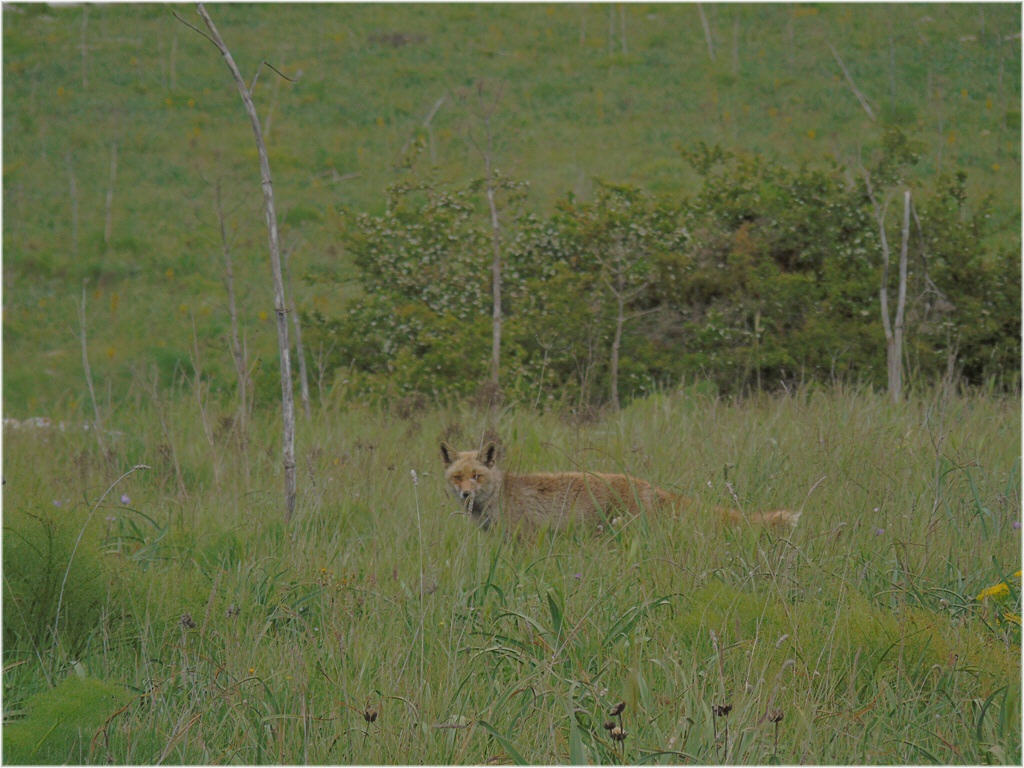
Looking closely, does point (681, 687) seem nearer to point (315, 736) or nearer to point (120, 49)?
point (315, 736)

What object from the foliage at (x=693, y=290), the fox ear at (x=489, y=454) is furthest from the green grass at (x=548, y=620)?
the foliage at (x=693, y=290)

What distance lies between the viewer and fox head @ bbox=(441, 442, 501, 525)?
5.04 m

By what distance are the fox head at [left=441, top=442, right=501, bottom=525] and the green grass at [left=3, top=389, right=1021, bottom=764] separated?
0.14 m

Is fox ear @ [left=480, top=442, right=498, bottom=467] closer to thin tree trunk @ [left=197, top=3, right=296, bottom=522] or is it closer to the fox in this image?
the fox

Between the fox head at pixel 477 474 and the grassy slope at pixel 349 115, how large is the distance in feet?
22.8

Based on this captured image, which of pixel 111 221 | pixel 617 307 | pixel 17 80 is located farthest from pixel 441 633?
pixel 17 80

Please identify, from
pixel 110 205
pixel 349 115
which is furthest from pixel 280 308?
pixel 349 115

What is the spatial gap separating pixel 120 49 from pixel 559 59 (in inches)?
609

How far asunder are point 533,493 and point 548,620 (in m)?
1.84

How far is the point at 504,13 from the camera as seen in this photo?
130ft

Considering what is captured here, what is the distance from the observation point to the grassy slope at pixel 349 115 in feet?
62.5

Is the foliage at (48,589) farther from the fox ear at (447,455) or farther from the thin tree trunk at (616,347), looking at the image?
the thin tree trunk at (616,347)

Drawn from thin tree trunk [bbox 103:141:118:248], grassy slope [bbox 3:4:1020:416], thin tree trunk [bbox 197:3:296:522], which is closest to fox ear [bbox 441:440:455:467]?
thin tree trunk [bbox 197:3:296:522]

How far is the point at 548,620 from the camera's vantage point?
10.9 feet
